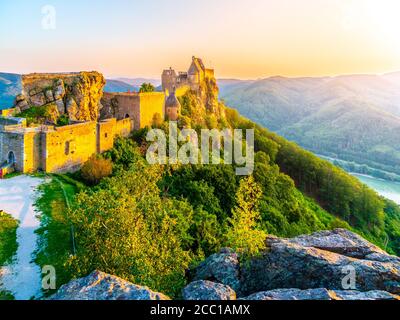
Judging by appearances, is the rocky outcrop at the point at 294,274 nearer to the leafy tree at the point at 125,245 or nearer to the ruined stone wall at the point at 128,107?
the leafy tree at the point at 125,245

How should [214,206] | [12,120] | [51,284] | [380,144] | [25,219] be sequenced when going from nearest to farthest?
[51,284], [25,219], [12,120], [214,206], [380,144]

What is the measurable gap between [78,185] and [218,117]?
53838mm

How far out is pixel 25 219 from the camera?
Answer: 2164 cm

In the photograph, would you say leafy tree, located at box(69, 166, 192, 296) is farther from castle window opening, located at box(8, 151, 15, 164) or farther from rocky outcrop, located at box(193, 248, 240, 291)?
castle window opening, located at box(8, 151, 15, 164)

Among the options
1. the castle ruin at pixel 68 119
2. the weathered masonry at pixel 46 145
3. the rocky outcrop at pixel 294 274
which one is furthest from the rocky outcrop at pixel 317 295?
the castle ruin at pixel 68 119

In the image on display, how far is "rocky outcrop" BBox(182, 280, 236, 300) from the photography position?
11.9m

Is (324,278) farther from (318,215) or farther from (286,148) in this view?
(286,148)

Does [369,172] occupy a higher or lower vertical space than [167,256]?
lower

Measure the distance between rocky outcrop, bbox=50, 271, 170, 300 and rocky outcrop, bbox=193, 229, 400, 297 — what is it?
5633 mm

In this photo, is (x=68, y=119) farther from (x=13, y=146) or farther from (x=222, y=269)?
(x=222, y=269)

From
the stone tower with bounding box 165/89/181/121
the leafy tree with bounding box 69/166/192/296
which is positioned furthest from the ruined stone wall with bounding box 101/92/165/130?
the leafy tree with bounding box 69/166/192/296

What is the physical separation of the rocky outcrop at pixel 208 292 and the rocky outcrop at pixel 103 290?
1.71 m
